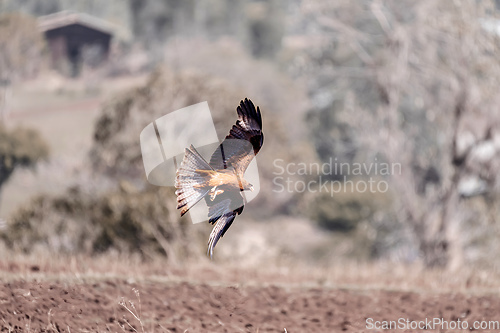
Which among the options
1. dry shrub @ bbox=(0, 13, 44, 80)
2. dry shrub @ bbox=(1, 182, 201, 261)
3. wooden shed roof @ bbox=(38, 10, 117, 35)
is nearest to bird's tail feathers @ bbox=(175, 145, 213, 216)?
dry shrub @ bbox=(1, 182, 201, 261)

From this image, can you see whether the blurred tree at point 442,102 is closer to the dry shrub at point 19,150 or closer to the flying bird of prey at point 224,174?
the flying bird of prey at point 224,174

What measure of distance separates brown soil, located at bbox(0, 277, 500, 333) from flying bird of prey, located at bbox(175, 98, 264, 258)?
139cm

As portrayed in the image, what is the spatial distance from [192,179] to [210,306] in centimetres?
248

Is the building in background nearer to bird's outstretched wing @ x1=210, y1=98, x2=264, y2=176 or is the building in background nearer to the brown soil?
the brown soil

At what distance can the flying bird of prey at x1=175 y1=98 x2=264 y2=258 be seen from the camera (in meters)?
2.66

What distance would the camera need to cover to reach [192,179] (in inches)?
105

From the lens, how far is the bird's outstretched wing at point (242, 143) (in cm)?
272

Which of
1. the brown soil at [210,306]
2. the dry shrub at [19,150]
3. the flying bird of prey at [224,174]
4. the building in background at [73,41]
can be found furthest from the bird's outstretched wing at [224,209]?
the building in background at [73,41]

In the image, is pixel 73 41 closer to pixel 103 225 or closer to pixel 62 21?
pixel 62 21

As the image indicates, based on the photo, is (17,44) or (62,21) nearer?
(17,44)

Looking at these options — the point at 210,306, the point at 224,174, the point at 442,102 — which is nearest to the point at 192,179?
the point at 224,174

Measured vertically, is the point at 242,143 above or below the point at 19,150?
below

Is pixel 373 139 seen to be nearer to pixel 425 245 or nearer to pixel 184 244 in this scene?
pixel 425 245

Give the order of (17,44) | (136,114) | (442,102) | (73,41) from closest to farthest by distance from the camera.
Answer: (442,102) → (136,114) → (17,44) → (73,41)
